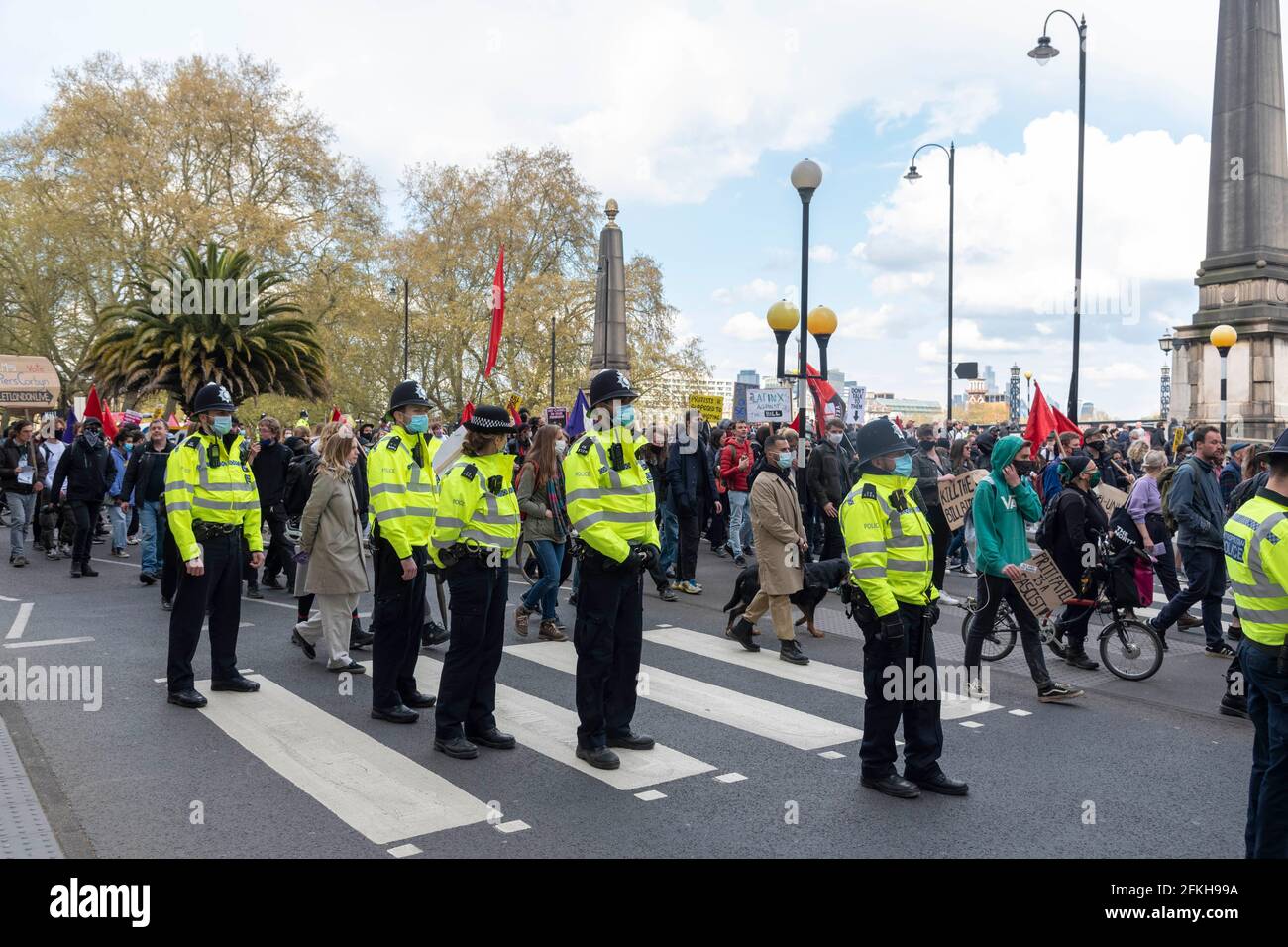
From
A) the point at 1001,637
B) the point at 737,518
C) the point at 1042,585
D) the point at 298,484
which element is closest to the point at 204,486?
the point at 298,484

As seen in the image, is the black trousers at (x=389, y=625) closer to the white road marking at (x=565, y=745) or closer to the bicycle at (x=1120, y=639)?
the white road marking at (x=565, y=745)

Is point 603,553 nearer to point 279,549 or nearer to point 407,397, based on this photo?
point 407,397

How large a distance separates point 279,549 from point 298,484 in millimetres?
1096

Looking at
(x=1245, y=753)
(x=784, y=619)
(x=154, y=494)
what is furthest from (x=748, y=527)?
(x=1245, y=753)

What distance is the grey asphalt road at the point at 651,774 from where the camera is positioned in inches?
187

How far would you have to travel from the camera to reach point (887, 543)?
5.54m

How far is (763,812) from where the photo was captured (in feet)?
16.9

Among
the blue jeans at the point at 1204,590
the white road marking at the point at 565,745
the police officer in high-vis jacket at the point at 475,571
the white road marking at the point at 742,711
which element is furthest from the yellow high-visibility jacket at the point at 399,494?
the blue jeans at the point at 1204,590

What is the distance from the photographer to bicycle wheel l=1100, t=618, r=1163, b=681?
806 centimetres

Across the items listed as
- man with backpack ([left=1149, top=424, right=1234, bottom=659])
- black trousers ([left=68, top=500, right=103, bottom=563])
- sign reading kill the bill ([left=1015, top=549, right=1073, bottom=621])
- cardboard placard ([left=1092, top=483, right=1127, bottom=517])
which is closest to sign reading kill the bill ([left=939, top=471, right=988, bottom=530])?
cardboard placard ([left=1092, top=483, right=1127, bottom=517])

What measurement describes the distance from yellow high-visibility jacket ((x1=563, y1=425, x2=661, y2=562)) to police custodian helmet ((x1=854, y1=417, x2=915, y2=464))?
1.18m

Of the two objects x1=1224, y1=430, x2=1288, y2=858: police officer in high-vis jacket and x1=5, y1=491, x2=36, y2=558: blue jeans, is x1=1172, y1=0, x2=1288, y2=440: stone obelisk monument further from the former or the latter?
x1=5, y1=491, x2=36, y2=558: blue jeans

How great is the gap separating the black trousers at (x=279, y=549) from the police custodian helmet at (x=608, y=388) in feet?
22.6
